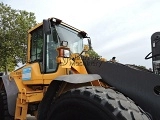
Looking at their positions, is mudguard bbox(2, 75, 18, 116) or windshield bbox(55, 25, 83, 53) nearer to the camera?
windshield bbox(55, 25, 83, 53)

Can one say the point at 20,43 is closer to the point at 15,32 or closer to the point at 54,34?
the point at 15,32

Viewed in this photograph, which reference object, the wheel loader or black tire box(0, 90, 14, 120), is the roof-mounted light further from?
black tire box(0, 90, 14, 120)

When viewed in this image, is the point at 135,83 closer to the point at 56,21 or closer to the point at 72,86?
the point at 72,86

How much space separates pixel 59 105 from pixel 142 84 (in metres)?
1.26

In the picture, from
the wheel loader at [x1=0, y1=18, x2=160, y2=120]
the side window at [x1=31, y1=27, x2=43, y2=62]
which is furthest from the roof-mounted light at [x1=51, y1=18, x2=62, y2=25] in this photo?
the side window at [x1=31, y1=27, x2=43, y2=62]

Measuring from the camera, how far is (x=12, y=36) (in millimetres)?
20922

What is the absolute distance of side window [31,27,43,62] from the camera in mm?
5852

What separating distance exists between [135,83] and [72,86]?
1138mm

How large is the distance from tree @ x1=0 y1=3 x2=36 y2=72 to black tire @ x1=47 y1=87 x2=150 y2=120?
16877 mm

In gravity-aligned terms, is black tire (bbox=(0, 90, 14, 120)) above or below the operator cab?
below

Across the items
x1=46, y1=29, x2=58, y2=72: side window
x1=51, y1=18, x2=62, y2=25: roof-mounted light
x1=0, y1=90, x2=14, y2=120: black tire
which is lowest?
x1=0, y1=90, x2=14, y2=120: black tire

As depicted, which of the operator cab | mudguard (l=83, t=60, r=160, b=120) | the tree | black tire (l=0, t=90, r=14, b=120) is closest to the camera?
mudguard (l=83, t=60, r=160, b=120)

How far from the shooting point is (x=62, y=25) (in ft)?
18.8

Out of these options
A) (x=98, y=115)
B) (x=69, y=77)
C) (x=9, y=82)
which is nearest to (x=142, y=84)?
(x=98, y=115)
